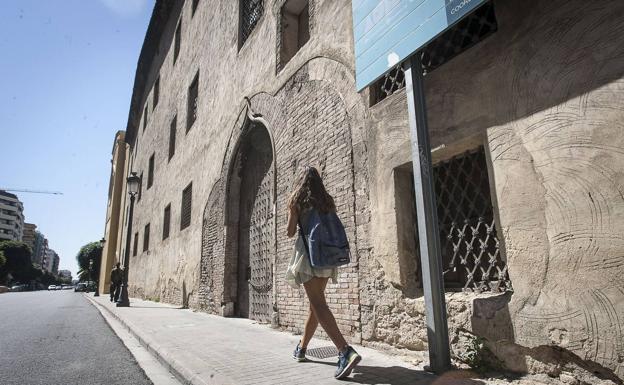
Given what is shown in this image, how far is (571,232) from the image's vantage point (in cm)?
252

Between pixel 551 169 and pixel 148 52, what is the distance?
951 inches

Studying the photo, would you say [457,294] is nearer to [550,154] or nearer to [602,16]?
[550,154]

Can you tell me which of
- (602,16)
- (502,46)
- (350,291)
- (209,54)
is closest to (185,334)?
(350,291)

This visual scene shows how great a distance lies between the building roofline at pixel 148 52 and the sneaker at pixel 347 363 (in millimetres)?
17408

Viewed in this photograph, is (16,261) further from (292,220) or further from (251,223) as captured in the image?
(292,220)

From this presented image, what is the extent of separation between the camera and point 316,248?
315 centimetres

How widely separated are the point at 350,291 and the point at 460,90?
7.90 ft

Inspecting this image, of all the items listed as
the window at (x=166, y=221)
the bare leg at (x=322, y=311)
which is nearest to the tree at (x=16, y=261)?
the window at (x=166, y=221)

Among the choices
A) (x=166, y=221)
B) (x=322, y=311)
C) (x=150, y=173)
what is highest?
(x=150, y=173)

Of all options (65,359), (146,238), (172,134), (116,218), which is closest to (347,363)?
(65,359)

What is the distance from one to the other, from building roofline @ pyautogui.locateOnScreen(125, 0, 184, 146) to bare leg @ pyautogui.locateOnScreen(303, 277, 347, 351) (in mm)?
16844

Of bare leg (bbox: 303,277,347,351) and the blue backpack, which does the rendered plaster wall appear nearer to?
bare leg (bbox: 303,277,347,351)

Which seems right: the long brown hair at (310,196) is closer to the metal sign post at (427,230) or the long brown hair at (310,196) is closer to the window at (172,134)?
the metal sign post at (427,230)

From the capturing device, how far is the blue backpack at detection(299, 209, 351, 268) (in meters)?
3.14
